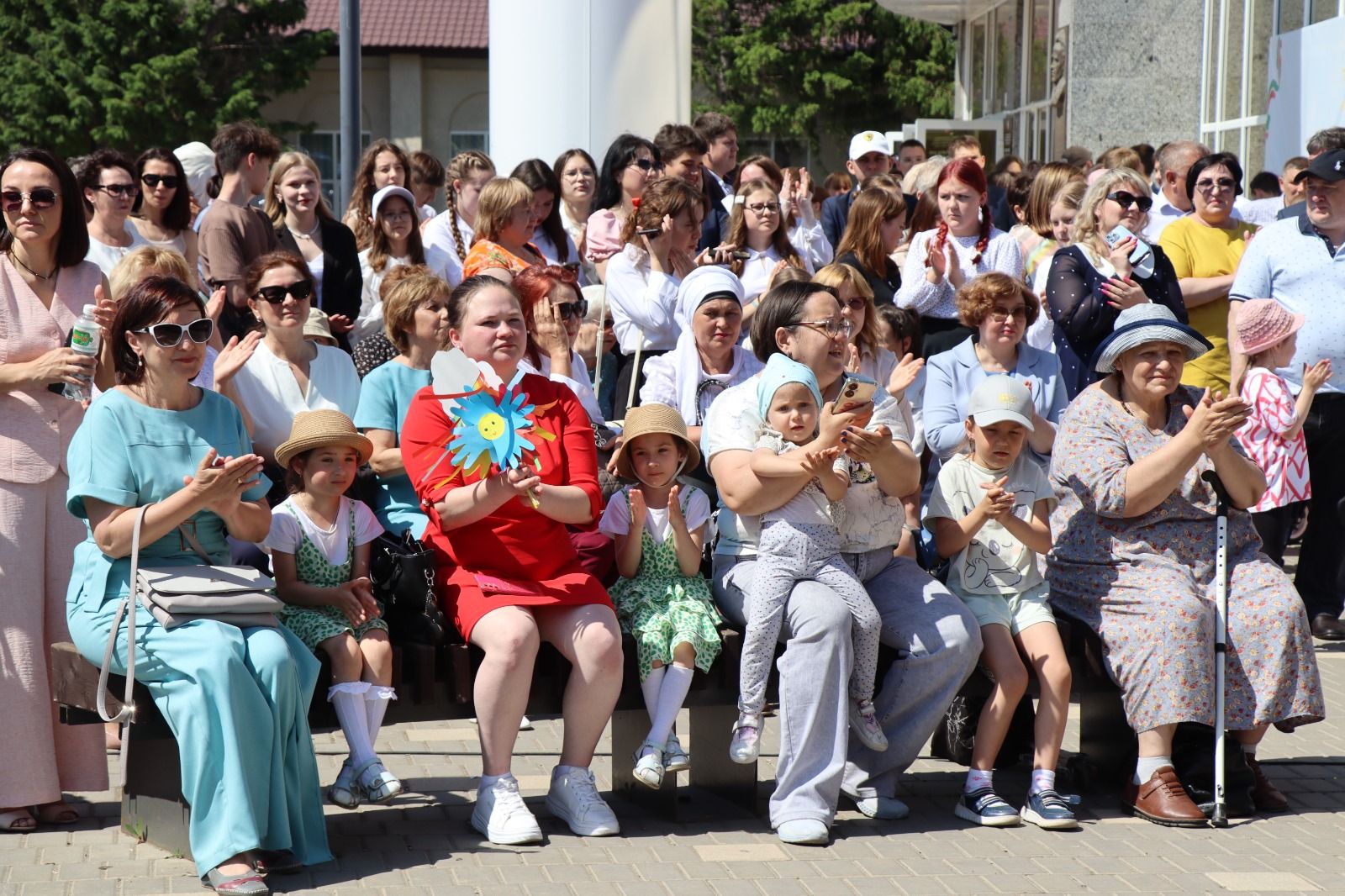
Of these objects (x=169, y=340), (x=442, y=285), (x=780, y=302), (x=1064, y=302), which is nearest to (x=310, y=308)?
(x=442, y=285)

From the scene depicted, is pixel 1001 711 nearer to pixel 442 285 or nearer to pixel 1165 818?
pixel 1165 818

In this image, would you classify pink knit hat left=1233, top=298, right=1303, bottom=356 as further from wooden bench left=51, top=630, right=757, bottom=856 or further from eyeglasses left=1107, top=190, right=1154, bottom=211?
wooden bench left=51, top=630, right=757, bottom=856

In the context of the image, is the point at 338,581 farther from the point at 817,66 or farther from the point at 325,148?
the point at 325,148

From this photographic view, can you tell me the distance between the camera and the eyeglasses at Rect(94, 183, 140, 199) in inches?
260

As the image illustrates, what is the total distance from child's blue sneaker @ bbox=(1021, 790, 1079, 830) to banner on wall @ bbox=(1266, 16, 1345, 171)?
7998 millimetres

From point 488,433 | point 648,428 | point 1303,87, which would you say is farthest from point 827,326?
point 1303,87

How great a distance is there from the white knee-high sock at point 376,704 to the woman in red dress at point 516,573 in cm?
27

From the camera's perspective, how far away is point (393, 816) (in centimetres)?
519

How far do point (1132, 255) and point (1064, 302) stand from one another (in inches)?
18.6

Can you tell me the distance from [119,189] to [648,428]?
2.76 metres

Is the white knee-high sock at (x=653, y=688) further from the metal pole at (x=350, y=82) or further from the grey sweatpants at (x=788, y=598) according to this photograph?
the metal pole at (x=350, y=82)

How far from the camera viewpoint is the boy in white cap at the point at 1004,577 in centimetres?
523

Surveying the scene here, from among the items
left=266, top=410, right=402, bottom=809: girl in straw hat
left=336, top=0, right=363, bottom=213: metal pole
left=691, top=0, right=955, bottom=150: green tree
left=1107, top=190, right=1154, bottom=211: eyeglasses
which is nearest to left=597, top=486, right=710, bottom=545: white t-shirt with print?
left=266, top=410, right=402, bottom=809: girl in straw hat

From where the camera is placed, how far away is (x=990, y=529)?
5488 millimetres
